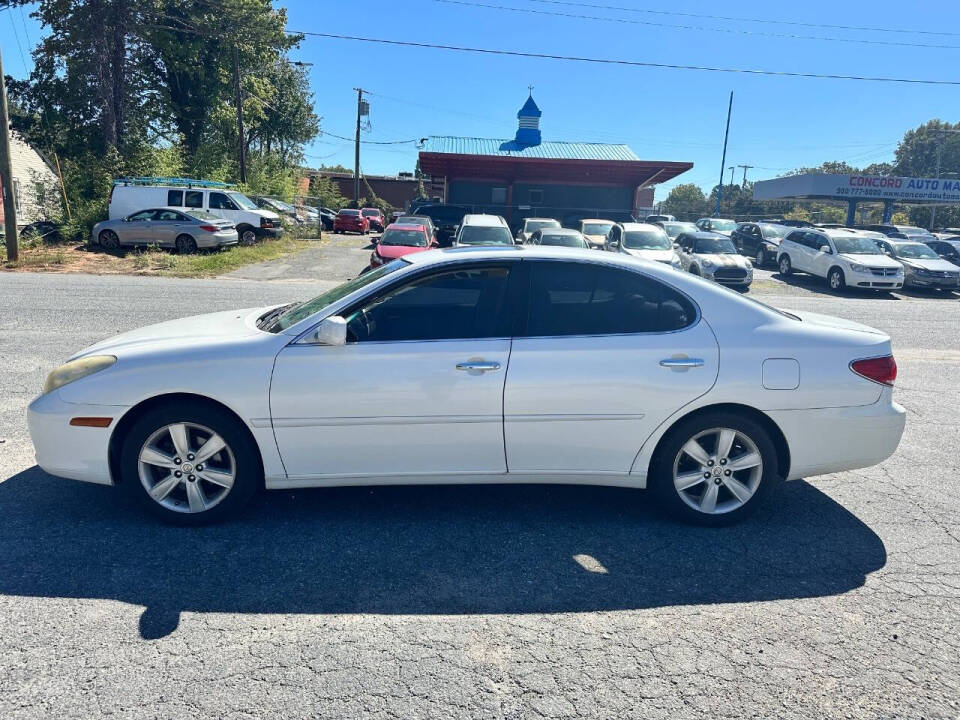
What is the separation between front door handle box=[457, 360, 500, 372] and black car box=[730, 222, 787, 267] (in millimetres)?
23674

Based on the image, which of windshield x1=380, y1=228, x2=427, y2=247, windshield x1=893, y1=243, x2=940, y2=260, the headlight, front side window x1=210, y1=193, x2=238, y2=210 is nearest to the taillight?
the headlight

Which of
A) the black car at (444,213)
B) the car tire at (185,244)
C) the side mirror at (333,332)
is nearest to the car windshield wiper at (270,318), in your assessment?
the side mirror at (333,332)

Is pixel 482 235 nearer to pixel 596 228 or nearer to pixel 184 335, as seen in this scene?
pixel 596 228

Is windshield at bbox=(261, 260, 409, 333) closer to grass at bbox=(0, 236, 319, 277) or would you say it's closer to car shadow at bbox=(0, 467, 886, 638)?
car shadow at bbox=(0, 467, 886, 638)

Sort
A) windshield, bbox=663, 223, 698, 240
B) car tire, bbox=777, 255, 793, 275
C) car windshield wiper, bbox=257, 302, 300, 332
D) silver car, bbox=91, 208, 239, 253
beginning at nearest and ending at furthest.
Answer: car windshield wiper, bbox=257, 302, 300, 332 → silver car, bbox=91, 208, 239, 253 → car tire, bbox=777, 255, 793, 275 → windshield, bbox=663, 223, 698, 240

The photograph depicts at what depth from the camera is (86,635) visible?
2840 mm

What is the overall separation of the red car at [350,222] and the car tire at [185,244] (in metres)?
17.8

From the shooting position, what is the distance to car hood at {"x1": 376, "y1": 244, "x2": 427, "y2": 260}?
52.1 ft

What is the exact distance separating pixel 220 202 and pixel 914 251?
22.4 m

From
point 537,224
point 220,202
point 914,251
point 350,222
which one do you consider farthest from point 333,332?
point 350,222

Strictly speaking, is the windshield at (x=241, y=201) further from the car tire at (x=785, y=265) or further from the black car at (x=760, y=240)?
the black car at (x=760, y=240)

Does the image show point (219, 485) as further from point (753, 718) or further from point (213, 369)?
point (753, 718)

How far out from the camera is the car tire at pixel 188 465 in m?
3.64

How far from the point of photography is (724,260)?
60.3 ft
